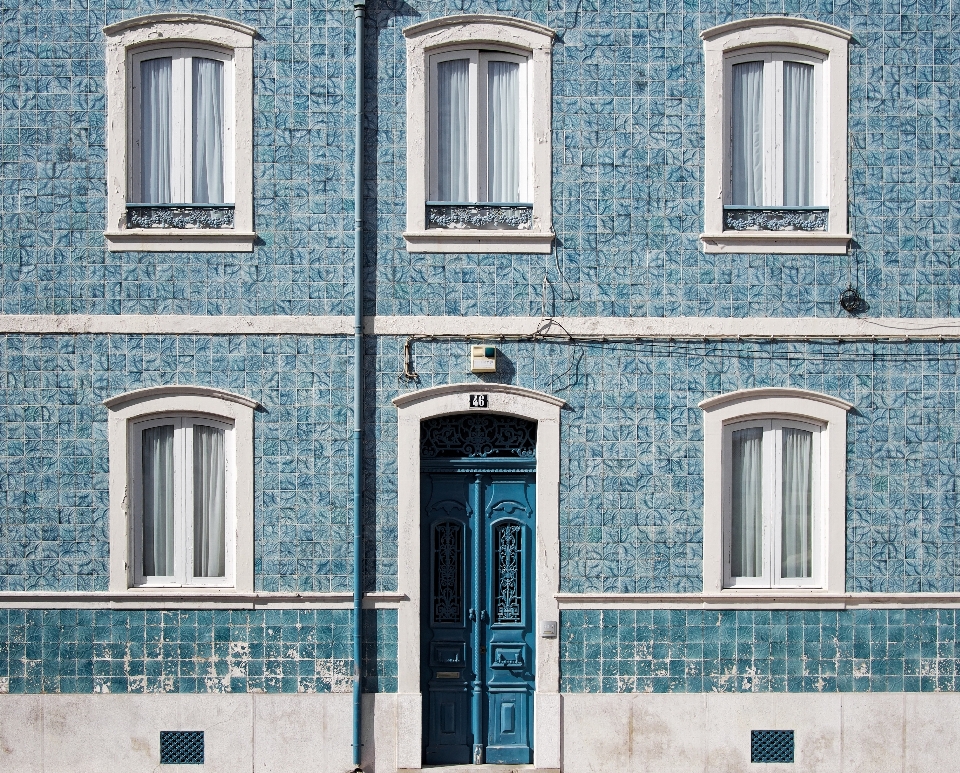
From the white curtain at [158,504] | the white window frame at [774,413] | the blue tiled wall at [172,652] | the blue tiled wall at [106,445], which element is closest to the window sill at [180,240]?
the blue tiled wall at [106,445]

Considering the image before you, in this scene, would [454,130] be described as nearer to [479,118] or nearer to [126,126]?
[479,118]

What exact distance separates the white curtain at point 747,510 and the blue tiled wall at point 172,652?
375 cm

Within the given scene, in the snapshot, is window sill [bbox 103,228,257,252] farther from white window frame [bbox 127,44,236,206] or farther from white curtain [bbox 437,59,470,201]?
white curtain [bbox 437,59,470,201]

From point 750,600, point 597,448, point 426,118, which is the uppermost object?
point 426,118

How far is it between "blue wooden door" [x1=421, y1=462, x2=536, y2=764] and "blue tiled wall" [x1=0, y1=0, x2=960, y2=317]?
177cm

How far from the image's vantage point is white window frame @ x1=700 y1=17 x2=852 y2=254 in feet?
30.6

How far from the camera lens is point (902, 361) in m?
9.34

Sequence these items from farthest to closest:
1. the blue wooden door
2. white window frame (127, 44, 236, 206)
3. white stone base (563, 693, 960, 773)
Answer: the blue wooden door
white window frame (127, 44, 236, 206)
white stone base (563, 693, 960, 773)

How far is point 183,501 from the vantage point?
9.45 meters

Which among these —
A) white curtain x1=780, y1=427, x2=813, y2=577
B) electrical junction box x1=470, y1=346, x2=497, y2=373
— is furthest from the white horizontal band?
electrical junction box x1=470, y1=346, x2=497, y2=373

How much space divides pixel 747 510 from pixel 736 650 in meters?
1.30

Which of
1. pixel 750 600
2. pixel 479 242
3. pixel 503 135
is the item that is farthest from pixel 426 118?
pixel 750 600

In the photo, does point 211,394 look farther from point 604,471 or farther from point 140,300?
point 604,471

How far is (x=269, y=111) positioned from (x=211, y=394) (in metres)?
2.68
